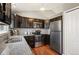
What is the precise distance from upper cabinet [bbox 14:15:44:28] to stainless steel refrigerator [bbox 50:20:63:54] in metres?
0.46

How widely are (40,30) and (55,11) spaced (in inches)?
20.1

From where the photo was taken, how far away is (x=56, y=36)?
2.62m

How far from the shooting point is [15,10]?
1723mm

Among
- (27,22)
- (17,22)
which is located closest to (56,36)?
(27,22)

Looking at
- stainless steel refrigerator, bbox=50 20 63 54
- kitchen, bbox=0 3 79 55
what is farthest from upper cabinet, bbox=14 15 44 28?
stainless steel refrigerator, bbox=50 20 63 54

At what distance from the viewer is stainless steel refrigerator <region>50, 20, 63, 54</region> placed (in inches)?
96.0

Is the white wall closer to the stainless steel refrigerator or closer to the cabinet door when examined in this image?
the stainless steel refrigerator

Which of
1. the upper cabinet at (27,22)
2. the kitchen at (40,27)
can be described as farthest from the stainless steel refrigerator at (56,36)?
the upper cabinet at (27,22)

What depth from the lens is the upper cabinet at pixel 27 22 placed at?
6.33 feet

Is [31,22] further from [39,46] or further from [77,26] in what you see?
[77,26]

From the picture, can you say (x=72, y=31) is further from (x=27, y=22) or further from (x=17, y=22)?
(x=17, y=22)

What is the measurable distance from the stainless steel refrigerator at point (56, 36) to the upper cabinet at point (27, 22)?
0.46 m

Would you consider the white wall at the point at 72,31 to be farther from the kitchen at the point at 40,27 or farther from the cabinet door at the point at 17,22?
the cabinet door at the point at 17,22
